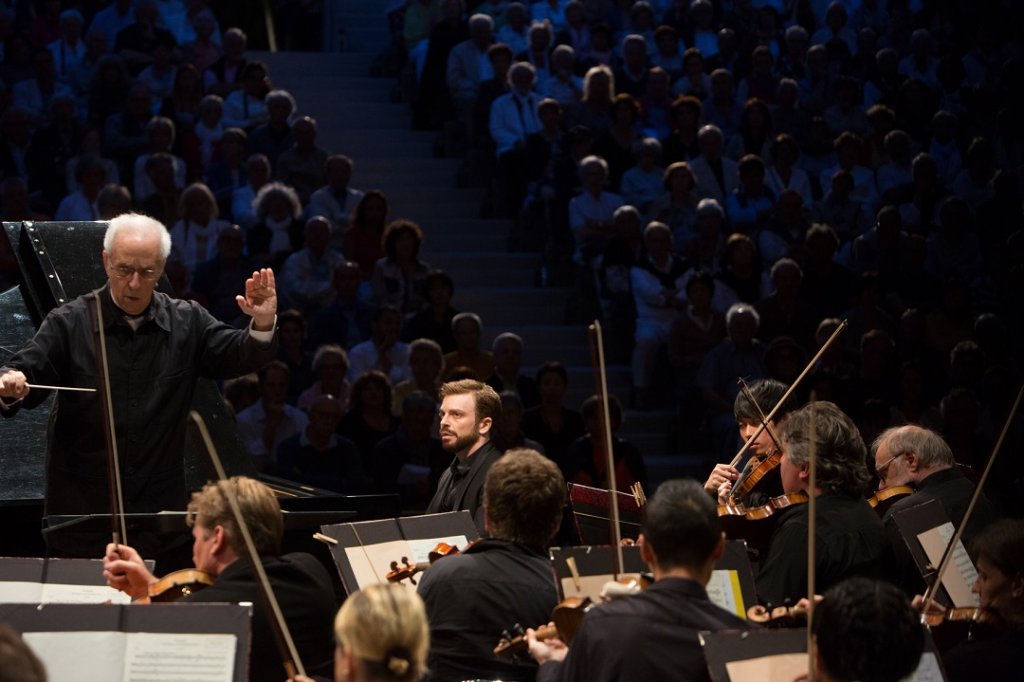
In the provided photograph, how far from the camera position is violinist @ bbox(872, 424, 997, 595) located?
5043 mm

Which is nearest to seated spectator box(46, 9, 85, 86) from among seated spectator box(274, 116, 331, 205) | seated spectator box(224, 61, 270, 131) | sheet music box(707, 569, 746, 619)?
seated spectator box(224, 61, 270, 131)

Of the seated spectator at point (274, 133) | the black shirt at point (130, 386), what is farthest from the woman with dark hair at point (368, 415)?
the black shirt at point (130, 386)

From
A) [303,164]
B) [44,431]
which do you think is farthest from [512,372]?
[44,431]

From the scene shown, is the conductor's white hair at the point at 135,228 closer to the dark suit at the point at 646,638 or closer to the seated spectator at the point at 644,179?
the dark suit at the point at 646,638

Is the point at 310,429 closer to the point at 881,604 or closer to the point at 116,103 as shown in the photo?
the point at 116,103

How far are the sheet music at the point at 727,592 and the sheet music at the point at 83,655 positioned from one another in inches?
63.0

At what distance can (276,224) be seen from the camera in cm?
957

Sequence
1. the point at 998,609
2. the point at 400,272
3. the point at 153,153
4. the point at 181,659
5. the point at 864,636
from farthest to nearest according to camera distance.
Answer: the point at 153,153 → the point at 400,272 → the point at 998,609 → the point at 181,659 → the point at 864,636

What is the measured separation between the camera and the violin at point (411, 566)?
454cm

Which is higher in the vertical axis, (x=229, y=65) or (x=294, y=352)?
(x=229, y=65)

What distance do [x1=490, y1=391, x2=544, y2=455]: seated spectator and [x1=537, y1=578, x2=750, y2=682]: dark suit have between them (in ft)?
15.2

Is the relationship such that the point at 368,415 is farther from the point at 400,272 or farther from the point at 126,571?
the point at 126,571

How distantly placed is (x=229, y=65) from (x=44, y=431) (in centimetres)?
616

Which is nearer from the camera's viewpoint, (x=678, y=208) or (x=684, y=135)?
(x=678, y=208)
